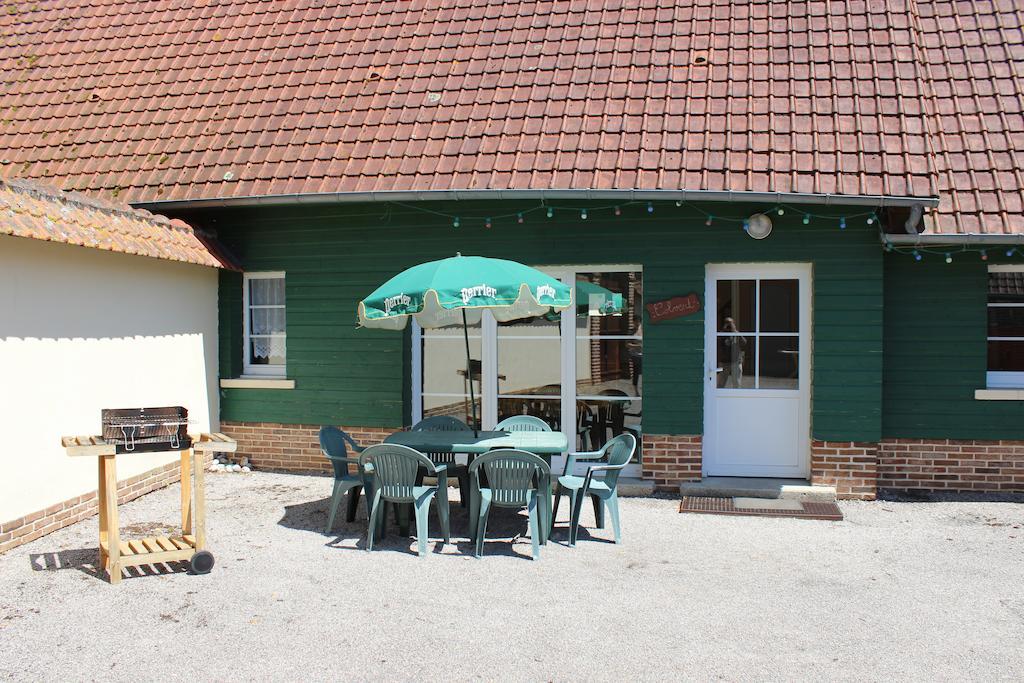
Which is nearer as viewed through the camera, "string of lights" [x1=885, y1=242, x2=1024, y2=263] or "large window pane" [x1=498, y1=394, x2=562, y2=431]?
"string of lights" [x1=885, y1=242, x2=1024, y2=263]

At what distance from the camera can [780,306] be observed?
868cm

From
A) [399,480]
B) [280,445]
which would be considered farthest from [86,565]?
[280,445]

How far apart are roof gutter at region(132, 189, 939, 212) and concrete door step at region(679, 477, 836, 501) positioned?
8.53 ft

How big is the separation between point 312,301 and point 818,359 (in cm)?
509

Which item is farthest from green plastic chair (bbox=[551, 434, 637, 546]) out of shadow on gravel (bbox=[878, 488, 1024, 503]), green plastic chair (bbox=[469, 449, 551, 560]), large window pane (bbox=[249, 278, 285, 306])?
large window pane (bbox=[249, 278, 285, 306])

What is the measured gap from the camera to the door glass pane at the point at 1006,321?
339 inches

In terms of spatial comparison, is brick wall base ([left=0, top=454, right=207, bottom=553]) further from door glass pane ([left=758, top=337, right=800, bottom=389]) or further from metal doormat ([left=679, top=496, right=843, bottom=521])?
door glass pane ([left=758, top=337, right=800, bottom=389])

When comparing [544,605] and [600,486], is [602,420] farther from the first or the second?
[544,605]

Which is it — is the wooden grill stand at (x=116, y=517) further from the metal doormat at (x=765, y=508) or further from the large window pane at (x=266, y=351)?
the metal doormat at (x=765, y=508)

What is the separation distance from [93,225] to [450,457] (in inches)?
135

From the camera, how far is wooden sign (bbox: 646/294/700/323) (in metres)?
8.58

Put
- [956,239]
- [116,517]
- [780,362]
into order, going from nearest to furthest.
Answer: [116,517] < [956,239] < [780,362]

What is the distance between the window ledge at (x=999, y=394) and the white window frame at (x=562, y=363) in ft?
10.3

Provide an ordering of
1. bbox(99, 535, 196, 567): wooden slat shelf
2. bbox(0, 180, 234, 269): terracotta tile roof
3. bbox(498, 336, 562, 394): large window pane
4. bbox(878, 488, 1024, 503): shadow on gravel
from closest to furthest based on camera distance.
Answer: bbox(99, 535, 196, 567): wooden slat shelf, bbox(0, 180, 234, 269): terracotta tile roof, bbox(878, 488, 1024, 503): shadow on gravel, bbox(498, 336, 562, 394): large window pane
